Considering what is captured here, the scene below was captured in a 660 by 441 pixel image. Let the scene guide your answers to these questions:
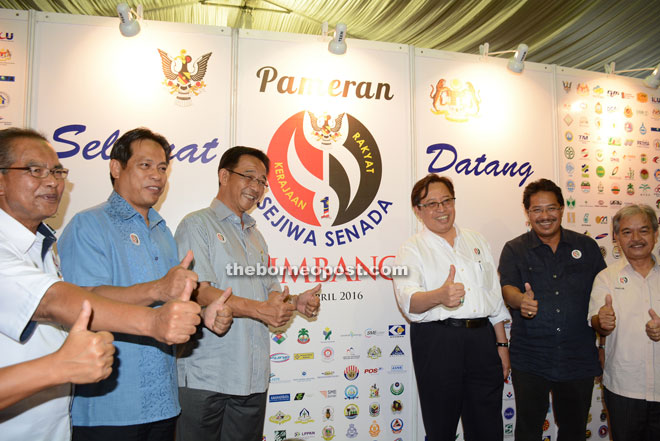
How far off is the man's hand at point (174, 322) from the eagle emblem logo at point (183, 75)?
2.11 m

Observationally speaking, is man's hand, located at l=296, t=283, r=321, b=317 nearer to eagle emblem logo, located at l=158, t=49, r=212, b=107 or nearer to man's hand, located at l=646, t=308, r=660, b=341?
eagle emblem logo, located at l=158, t=49, r=212, b=107

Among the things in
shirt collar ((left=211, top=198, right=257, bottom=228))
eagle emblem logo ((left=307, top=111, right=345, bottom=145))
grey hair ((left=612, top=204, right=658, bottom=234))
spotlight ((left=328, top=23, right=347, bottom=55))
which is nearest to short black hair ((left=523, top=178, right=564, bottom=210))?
grey hair ((left=612, top=204, right=658, bottom=234))

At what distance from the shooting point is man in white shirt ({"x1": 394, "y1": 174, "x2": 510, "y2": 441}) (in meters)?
2.44

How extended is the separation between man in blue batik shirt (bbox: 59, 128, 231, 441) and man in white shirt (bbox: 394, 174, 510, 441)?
1.24 metres

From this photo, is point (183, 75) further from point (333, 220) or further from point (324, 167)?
point (333, 220)

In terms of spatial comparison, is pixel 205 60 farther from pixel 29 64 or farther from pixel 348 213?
pixel 348 213

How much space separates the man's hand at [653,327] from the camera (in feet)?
7.54

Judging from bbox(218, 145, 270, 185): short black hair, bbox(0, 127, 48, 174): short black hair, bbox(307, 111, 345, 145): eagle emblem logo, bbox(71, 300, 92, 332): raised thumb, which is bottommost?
bbox(71, 300, 92, 332): raised thumb

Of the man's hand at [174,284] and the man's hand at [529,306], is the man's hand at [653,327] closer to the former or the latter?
the man's hand at [529,306]

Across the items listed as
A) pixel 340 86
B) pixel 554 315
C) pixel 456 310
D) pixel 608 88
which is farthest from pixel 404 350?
pixel 608 88

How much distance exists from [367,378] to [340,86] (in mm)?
2200

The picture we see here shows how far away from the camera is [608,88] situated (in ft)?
12.6

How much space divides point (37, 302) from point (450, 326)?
6.76ft

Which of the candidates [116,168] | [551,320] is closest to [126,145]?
[116,168]
